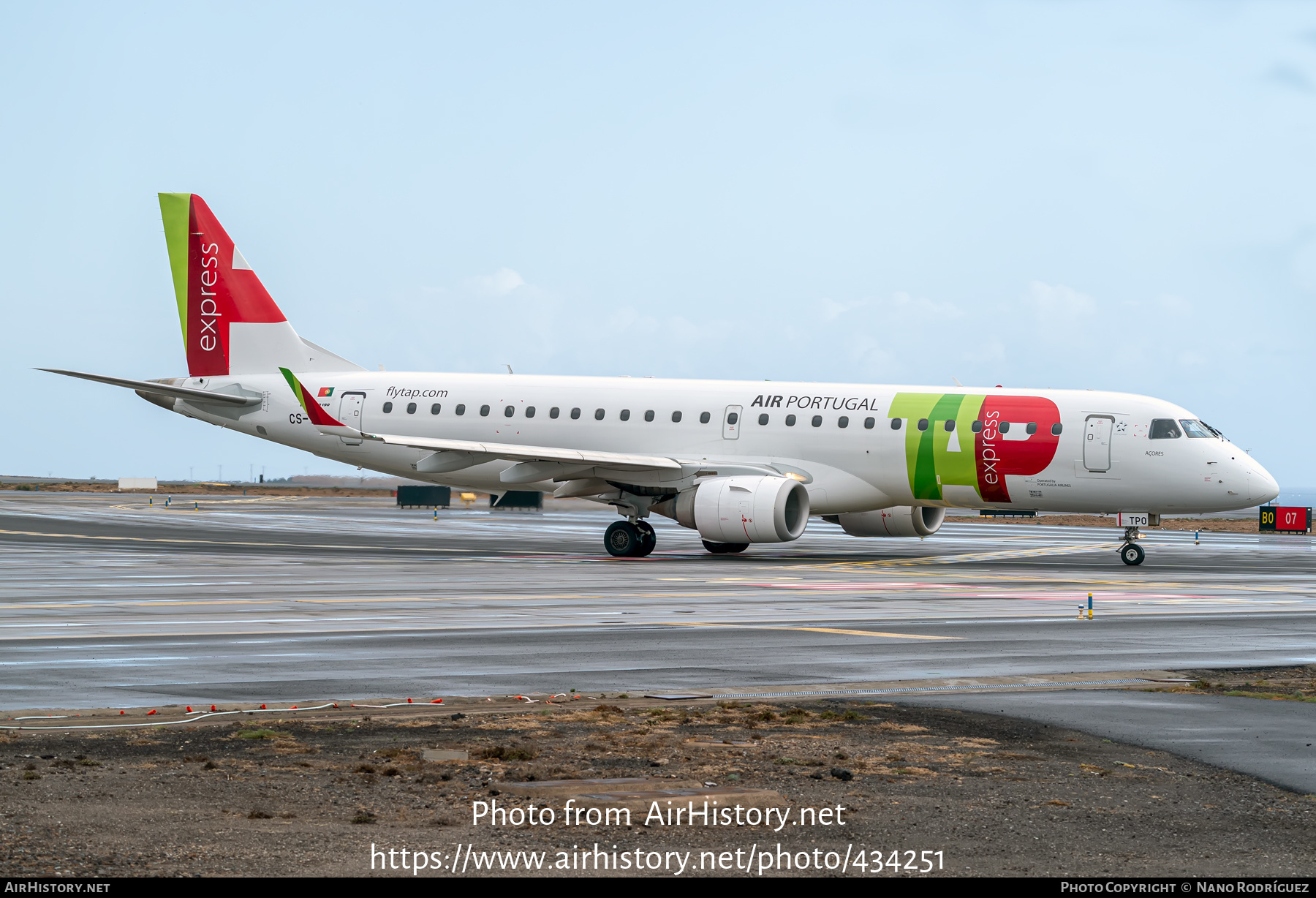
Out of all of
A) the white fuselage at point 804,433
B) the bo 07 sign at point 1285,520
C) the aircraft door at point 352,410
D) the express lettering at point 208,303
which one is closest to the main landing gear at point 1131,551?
the white fuselage at point 804,433

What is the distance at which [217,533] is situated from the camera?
141ft

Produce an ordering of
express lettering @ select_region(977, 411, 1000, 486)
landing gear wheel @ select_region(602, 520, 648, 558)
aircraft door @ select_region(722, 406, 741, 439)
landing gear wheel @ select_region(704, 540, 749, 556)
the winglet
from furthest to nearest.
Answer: landing gear wheel @ select_region(704, 540, 749, 556) < aircraft door @ select_region(722, 406, 741, 439) < landing gear wheel @ select_region(602, 520, 648, 558) < the winglet < express lettering @ select_region(977, 411, 1000, 486)

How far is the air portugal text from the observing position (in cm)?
3359

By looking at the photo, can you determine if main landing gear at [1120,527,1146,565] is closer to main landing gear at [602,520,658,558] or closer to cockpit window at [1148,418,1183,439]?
cockpit window at [1148,418,1183,439]

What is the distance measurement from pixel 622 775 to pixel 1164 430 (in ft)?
84.2

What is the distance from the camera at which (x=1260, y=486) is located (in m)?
31.3

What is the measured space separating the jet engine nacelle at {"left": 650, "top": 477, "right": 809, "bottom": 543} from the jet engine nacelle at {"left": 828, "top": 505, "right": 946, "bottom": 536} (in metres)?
3.51

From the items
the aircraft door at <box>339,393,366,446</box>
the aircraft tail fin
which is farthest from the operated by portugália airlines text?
the aircraft tail fin

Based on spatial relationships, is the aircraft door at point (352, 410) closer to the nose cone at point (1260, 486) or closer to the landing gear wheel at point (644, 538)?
the landing gear wheel at point (644, 538)

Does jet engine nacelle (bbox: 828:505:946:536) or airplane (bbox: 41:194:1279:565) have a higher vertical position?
airplane (bbox: 41:194:1279:565)

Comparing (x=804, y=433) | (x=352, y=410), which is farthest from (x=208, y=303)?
(x=804, y=433)

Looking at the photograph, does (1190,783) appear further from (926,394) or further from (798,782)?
(926,394)

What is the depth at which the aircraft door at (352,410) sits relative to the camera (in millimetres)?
38531

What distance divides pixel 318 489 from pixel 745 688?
96391 mm
